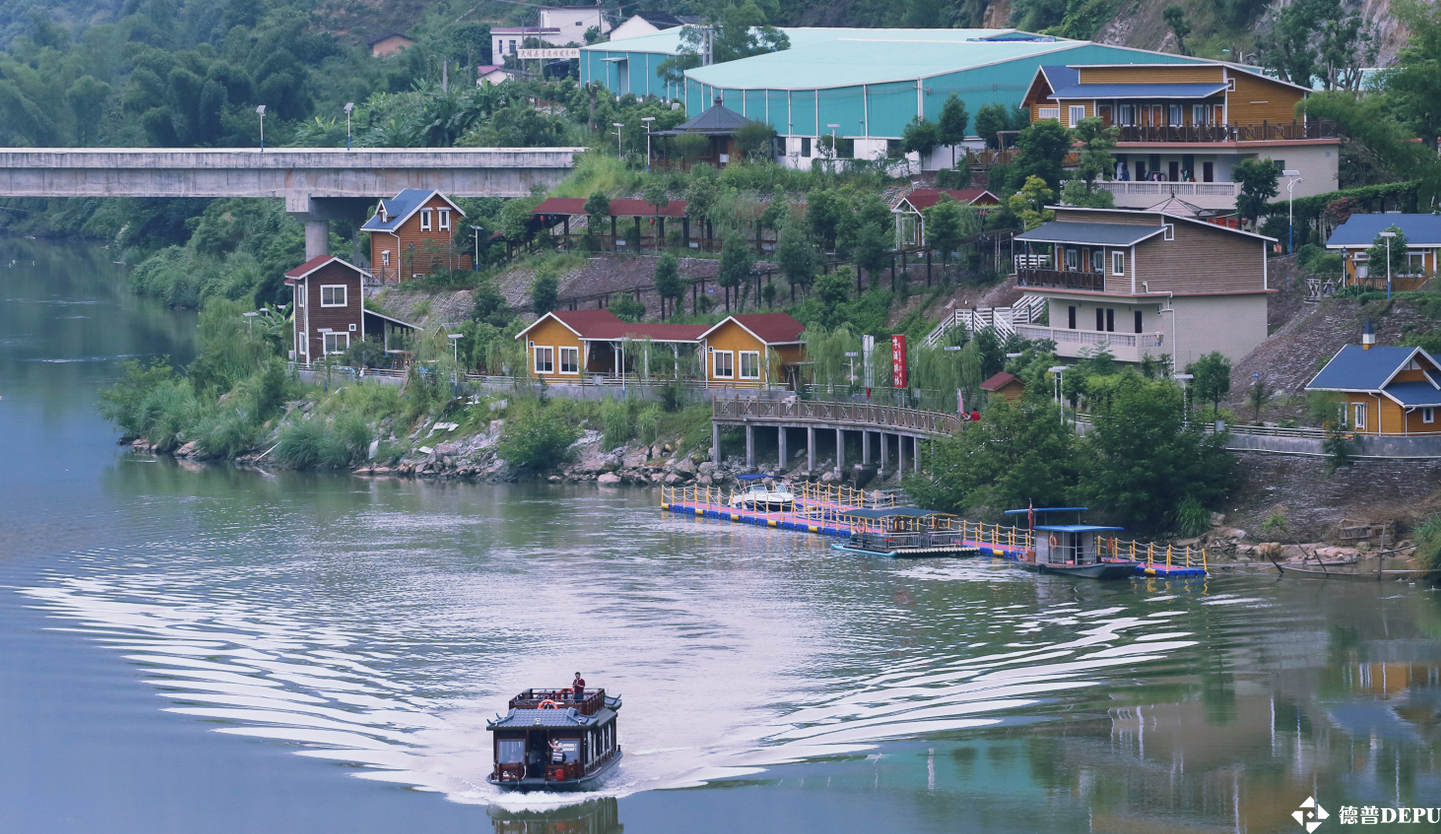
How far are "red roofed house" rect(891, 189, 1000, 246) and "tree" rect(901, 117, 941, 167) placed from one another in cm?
580

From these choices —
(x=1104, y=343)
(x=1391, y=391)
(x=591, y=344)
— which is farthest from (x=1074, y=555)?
(x=591, y=344)

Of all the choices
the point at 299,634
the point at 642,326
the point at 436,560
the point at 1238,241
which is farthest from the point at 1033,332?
the point at 299,634

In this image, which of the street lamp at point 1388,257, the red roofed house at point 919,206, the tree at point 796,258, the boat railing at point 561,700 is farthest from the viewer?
the red roofed house at point 919,206

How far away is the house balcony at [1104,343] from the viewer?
70.3 meters

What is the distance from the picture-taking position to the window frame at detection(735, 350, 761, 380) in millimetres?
79375

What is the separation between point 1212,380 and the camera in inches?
2552

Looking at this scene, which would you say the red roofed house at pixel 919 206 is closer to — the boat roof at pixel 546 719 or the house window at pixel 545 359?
the house window at pixel 545 359

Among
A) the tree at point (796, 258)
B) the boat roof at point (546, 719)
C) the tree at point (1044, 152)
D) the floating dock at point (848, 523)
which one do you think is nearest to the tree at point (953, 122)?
the tree at point (1044, 152)

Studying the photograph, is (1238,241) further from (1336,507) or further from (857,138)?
(857,138)

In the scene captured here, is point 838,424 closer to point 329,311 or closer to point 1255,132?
point 1255,132

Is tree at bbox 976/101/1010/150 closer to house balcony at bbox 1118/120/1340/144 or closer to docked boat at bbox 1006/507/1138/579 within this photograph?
house balcony at bbox 1118/120/1340/144

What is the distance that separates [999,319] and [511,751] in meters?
38.5

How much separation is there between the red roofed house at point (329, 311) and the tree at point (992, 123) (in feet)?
86.4

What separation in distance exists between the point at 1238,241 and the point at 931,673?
1097 inches
